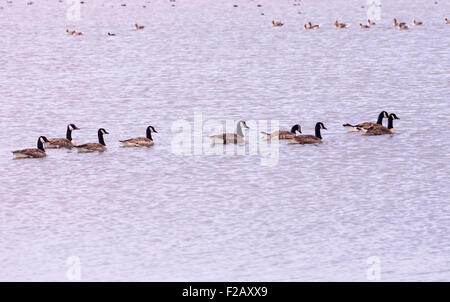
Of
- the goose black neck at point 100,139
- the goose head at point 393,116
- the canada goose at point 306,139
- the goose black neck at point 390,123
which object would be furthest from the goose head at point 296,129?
the goose black neck at point 100,139

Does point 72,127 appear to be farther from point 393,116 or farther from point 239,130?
point 393,116

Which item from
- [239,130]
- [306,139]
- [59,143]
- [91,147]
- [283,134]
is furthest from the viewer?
[239,130]

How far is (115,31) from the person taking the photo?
10431 centimetres

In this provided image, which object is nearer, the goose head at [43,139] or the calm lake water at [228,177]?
the calm lake water at [228,177]

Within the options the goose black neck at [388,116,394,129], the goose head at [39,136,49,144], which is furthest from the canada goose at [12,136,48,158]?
the goose black neck at [388,116,394,129]

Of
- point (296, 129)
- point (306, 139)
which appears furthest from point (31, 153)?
point (296, 129)

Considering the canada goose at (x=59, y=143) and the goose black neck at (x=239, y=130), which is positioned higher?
the goose black neck at (x=239, y=130)

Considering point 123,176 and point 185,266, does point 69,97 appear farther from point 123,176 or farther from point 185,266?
point 185,266

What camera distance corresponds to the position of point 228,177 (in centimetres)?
3353

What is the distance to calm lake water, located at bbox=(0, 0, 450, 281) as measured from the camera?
2381 cm

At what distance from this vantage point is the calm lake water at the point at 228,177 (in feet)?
78.1

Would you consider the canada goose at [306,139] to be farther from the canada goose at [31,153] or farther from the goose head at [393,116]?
the canada goose at [31,153]

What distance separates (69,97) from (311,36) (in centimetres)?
4381

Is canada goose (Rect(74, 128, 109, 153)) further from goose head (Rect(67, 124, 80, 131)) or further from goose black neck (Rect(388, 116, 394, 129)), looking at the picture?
goose black neck (Rect(388, 116, 394, 129))
